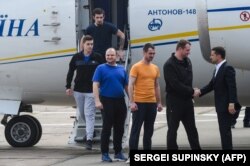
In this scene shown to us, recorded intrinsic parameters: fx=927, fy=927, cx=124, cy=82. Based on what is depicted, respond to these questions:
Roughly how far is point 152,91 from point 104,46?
1908 mm

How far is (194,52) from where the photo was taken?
14891 mm

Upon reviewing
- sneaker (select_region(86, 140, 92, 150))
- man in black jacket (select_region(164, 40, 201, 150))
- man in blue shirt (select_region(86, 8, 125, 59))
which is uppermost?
man in blue shirt (select_region(86, 8, 125, 59))

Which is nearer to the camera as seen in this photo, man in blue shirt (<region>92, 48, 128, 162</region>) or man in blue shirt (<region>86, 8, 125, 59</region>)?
man in blue shirt (<region>92, 48, 128, 162</region>)

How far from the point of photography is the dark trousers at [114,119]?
13453 mm

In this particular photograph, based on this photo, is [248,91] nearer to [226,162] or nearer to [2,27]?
[2,27]

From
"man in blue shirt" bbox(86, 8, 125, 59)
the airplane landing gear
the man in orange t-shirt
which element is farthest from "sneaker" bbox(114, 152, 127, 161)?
the airplane landing gear

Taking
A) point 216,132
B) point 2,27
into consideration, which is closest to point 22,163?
point 2,27

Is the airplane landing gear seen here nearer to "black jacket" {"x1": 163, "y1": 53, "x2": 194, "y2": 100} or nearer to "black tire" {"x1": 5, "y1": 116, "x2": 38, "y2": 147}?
"black tire" {"x1": 5, "y1": 116, "x2": 38, "y2": 147}

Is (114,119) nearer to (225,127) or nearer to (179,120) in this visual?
(179,120)

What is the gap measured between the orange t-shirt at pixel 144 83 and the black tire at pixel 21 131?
10.4 ft

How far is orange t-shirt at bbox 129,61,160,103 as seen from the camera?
13.3 metres

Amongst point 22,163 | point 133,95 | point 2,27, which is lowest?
point 22,163

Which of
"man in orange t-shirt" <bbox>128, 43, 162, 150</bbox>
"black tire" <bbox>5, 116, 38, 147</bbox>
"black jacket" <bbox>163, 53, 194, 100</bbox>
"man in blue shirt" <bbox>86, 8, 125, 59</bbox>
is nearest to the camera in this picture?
"black jacket" <bbox>163, 53, 194, 100</bbox>

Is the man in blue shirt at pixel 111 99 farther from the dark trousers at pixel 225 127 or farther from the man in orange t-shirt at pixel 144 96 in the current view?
the dark trousers at pixel 225 127
